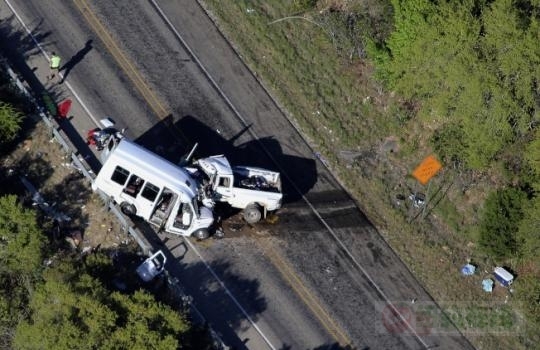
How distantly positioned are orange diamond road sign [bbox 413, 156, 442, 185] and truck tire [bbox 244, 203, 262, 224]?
8.58 meters

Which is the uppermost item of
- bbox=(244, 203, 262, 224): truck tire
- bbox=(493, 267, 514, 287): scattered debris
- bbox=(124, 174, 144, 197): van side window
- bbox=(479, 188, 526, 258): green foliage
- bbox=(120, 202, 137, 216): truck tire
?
bbox=(124, 174, 144, 197): van side window

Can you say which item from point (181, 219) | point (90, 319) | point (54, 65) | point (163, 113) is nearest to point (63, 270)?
point (90, 319)

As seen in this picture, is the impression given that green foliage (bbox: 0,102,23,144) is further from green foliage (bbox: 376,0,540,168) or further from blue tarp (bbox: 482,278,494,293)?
blue tarp (bbox: 482,278,494,293)

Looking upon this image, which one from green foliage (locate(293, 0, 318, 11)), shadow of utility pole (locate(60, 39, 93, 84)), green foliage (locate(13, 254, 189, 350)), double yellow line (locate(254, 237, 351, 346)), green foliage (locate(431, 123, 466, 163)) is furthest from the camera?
green foliage (locate(293, 0, 318, 11))

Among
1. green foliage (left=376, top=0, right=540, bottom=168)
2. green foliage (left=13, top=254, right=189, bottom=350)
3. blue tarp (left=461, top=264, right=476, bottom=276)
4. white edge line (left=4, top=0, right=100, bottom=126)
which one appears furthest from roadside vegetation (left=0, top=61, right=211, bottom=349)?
green foliage (left=376, top=0, right=540, bottom=168)

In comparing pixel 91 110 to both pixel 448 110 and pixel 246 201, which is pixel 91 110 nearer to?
pixel 246 201

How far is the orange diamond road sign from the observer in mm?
39562

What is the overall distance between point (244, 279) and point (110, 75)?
Result: 1096cm

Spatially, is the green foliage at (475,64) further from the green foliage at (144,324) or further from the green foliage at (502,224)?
the green foliage at (144,324)

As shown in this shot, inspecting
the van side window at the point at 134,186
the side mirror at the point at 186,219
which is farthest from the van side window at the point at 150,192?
the side mirror at the point at 186,219

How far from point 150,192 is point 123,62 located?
8166mm

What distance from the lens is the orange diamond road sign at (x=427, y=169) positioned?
39562 mm

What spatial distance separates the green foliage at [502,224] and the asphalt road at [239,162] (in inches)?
151

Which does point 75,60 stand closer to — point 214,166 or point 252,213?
point 214,166
